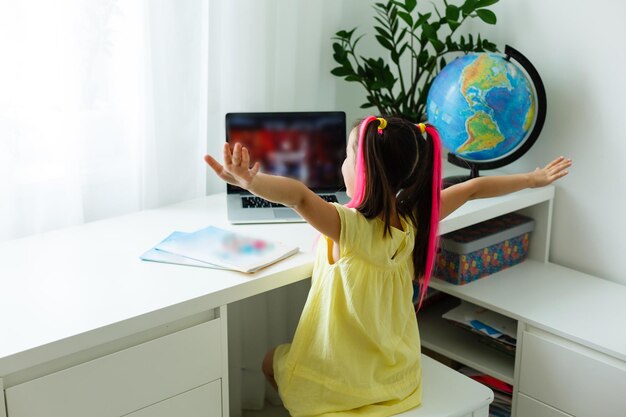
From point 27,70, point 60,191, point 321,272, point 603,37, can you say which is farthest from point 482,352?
point 27,70

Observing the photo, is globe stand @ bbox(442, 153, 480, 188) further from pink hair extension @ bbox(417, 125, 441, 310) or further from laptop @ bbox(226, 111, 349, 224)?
pink hair extension @ bbox(417, 125, 441, 310)

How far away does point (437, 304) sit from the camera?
91.8 inches

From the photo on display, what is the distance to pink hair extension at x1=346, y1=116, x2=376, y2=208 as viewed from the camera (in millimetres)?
1471

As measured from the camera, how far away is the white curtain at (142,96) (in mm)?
1695

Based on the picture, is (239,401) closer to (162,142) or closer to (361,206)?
(162,142)

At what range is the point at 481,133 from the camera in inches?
77.3

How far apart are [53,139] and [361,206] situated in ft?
2.33

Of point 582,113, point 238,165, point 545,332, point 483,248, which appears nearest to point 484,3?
point 582,113

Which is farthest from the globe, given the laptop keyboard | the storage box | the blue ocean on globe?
the laptop keyboard

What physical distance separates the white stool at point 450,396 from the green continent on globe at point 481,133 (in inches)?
22.9

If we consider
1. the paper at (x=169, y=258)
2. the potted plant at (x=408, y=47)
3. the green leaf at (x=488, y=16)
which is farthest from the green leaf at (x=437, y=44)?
the paper at (x=169, y=258)

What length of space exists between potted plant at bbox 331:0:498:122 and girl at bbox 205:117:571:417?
0.63 metres

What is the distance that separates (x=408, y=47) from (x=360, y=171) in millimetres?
870

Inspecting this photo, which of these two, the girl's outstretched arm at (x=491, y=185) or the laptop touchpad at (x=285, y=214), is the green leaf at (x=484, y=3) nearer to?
the girl's outstretched arm at (x=491, y=185)
